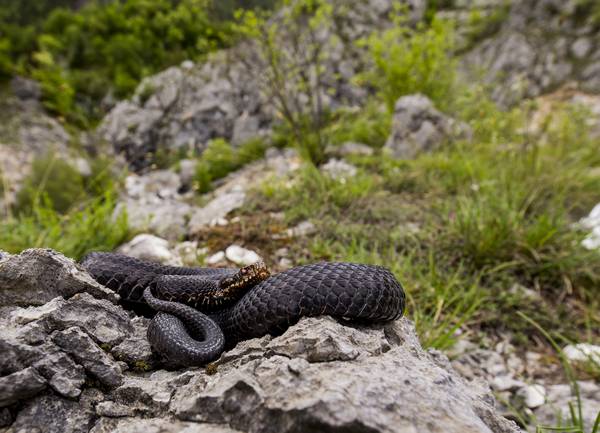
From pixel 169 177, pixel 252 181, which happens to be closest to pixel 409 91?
pixel 252 181

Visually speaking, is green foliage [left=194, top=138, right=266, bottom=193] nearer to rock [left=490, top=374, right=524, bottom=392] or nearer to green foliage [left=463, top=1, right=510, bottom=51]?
rock [left=490, top=374, right=524, bottom=392]

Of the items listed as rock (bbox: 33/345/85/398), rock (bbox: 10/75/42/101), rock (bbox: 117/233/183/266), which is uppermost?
rock (bbox: 10/75/42/101)

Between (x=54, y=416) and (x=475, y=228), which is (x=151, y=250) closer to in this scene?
(x=54, y=416)

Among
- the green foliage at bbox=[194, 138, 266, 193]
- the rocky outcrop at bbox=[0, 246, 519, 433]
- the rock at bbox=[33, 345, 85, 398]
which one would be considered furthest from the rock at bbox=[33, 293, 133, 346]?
the green foliage at bbox=[194, 138, 266, 193]

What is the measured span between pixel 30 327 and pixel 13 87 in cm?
1686

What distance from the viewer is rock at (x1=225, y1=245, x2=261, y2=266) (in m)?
4.42

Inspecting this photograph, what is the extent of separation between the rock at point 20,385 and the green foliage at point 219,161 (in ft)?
24.1

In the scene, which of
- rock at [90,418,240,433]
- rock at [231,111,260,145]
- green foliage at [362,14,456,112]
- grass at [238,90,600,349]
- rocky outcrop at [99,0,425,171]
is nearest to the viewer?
rock at [90,418,240,433]

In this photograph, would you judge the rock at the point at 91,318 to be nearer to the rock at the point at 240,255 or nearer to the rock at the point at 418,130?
the rock at the point at 240,255

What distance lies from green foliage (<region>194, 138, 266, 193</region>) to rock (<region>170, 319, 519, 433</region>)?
7367 mm

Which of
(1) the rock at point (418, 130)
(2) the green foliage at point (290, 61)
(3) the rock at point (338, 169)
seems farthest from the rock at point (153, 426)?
(1) the rock at point (418, 130)

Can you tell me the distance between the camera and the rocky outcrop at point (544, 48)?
14.6m

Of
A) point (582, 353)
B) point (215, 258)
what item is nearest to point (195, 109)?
point (215, 258)

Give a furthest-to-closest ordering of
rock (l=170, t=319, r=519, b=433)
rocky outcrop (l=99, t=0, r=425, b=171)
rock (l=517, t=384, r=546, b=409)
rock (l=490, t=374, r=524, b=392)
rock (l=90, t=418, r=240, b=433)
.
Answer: rocky outcrop (l=99, t=0, r=425, b=171) → rock (l=490, t=374, r=524, b=392) → rock (l=517, t=384, r=546, b=409) → rock (l=90, t=418, r=240, b=433) → rock (l=170, t=319, r=519, b=433)
